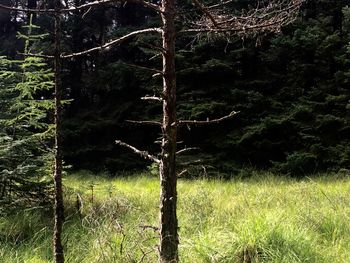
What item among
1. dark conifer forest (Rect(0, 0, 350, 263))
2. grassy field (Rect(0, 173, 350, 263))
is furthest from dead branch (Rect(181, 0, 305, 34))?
grassy field (Rect(0, 173, 350, 263))

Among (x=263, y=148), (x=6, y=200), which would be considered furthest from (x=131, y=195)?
(x=263, y=148)

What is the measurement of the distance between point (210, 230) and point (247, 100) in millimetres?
10508

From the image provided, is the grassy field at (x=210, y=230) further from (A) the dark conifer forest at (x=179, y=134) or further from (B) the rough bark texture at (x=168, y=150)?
(B) the rough bark texture at (x=168, y=150)

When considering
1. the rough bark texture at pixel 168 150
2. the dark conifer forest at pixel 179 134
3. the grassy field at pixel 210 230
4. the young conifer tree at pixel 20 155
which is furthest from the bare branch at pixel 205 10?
the young conifer tree at pixel 20 155

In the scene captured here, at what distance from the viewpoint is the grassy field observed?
14.5 feet

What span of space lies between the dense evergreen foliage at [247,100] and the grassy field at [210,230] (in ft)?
19.5

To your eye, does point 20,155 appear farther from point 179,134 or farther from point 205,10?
point 179,134

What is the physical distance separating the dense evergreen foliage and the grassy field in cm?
593

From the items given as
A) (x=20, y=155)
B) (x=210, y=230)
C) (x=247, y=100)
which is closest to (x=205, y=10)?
(x=210, y=230)

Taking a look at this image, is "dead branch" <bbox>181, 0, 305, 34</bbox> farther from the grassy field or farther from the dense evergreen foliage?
the dense evergreen foliage

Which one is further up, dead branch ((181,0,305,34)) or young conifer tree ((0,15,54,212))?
dead branch ((181,0,305,34))

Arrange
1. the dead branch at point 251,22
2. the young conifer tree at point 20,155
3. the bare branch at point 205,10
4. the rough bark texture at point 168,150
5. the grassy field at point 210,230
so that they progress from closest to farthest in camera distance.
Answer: the bare branch at point 205,10 < the rough bark texture at point 168,150 < the dead branch at point 251,22 < the grassy field at point 210,230 < the young conifer tree at point 20,155

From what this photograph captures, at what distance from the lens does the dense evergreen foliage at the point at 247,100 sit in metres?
13.7

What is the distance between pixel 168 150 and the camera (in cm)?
354
